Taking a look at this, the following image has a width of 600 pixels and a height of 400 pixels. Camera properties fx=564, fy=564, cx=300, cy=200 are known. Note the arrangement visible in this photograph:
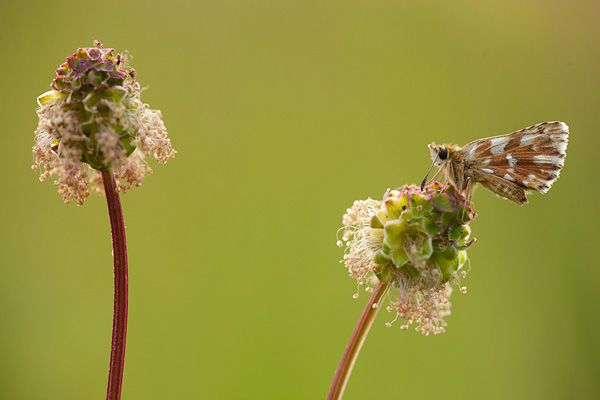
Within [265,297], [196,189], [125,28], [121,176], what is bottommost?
[121,176]

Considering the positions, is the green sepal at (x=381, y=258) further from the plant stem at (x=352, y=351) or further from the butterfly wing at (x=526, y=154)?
the butterfly wing at (x=526, y=154)

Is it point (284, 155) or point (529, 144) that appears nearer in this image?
point (529, 144)

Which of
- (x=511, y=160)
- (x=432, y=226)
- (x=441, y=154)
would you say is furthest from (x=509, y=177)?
(x=432, y=226)

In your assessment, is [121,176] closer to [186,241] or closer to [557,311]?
[186,241]

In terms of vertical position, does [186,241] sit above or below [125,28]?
below

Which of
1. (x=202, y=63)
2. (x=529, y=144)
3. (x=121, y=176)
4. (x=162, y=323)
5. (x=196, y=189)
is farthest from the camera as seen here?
(x=202, y=63)

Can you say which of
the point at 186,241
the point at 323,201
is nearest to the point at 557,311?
the point at 323,201

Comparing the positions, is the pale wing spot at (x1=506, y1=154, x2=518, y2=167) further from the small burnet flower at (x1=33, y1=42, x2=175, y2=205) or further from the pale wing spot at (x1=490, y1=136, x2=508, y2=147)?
the small burnet flower at (x1=33, y1=42, x2=175, y2=205)

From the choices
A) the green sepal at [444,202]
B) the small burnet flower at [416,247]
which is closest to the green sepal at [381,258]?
the small burnet flower at [416,247]
